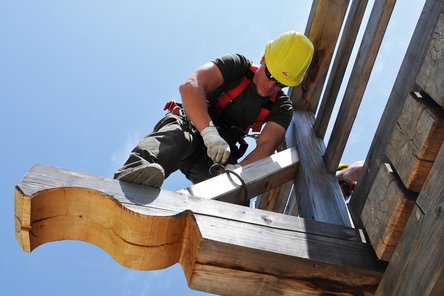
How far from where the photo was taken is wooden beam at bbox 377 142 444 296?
180 centimetres

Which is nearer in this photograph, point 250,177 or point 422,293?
point 422,293

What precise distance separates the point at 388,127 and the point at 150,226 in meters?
1.15

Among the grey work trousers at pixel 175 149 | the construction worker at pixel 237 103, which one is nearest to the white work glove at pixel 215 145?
the construction worker at pixel 237 103

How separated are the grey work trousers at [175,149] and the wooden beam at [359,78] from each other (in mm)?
909

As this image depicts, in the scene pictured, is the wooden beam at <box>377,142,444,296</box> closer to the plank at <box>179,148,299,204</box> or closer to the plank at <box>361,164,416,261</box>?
the plank at <box>361,164,416,261</box>

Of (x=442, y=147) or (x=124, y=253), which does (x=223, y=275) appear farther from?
(x=442, y=147)

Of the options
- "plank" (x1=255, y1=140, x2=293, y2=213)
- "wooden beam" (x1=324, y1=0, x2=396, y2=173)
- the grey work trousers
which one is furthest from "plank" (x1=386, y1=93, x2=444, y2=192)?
"plank" (x1=255, y1=140, x2=293, y2=213)

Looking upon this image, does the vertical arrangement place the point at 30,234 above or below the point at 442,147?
below

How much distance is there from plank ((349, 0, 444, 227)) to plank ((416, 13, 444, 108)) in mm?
80

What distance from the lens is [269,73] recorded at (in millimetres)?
4055

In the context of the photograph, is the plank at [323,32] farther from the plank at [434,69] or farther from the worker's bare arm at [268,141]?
the plank at [434,69]

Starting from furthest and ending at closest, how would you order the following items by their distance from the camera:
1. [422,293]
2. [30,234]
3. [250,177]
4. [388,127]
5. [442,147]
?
[250,177]
[388,127]
[30,234]
[442,147]
[422,293]

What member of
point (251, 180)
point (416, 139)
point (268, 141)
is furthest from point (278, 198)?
point (416, 139)

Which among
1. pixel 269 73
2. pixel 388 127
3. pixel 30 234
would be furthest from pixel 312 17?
pixel 30 234
